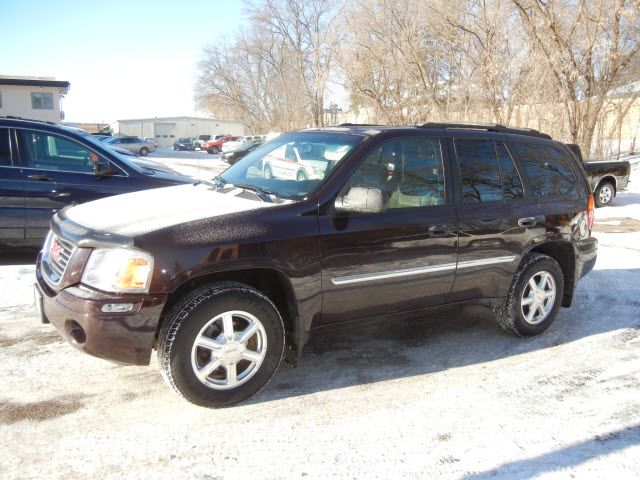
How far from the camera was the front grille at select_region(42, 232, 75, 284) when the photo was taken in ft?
10.6

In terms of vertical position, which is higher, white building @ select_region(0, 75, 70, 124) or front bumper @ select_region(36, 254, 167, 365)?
white building @ select_region(0, 75, 70, 124)

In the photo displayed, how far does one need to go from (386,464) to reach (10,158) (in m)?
5.18

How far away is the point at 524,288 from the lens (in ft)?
14.9

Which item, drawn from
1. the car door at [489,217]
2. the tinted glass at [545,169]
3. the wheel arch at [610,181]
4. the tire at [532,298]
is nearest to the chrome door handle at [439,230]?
the car door at [489,217]

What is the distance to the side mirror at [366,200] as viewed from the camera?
3.42 m

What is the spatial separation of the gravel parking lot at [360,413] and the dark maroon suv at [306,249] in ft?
1.04

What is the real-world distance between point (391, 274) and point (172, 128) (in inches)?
2910

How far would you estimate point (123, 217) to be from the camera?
11.0 ft

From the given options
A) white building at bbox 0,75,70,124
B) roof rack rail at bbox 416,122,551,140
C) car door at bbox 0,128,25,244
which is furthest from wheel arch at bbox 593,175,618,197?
white building at bbox 0,75,70,124

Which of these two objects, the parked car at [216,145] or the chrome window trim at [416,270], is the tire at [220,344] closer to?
the chrome window trim at [416,270]

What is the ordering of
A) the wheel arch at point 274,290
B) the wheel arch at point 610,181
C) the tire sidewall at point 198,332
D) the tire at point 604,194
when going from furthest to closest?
the tire at point 604,194, the wheel arch at point 610,181, the wheel arch at point 274,290, the tire sidewall at point 198,332

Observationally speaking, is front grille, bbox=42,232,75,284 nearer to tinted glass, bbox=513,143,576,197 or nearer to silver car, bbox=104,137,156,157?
tinted glass, bbox=513,143,576,197

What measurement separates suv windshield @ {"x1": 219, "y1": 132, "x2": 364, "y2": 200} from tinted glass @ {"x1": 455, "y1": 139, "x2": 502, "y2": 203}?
94cm

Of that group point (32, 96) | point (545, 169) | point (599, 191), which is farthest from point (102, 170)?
point (32, 96)
